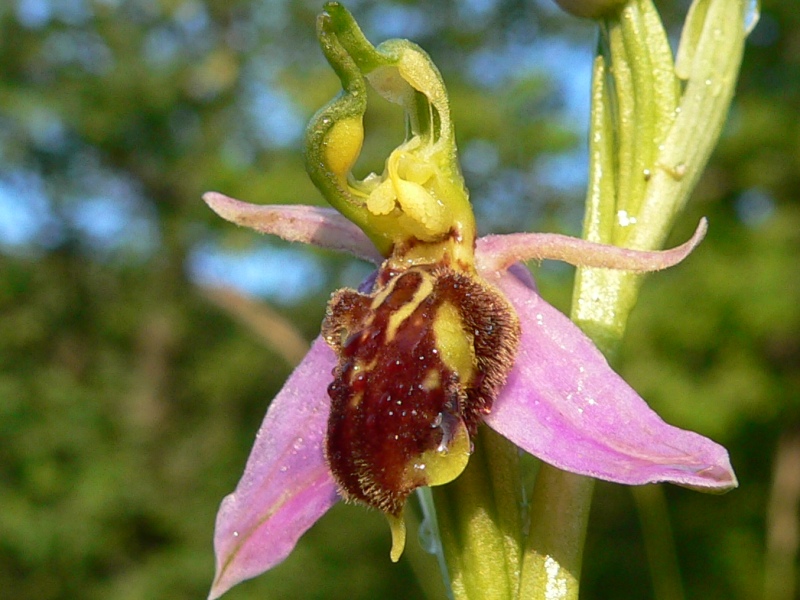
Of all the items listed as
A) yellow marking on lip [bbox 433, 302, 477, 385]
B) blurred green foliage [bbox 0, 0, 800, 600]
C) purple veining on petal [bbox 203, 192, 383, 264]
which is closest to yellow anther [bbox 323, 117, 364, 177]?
purple veining on petal [bbox 203, 192, 383, 264]

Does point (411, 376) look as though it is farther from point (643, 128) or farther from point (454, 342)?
point (643, 128)

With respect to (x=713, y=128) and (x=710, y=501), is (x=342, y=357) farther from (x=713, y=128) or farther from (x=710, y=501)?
(x=710, y=501)

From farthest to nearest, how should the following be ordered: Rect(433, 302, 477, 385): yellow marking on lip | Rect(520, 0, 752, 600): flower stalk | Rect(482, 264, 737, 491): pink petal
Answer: Rect(520, 0, 752, 600): flower stalk, Rect(433, 302, 477, 385): yellow marking on lip, Rect(482, 264, 737, 491): pink petal

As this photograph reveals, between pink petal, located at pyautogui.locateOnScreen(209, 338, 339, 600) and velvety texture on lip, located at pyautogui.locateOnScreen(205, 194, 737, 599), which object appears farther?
pink petal, located at pyautogui.locateOnScreen(209, 338, 339, 600)

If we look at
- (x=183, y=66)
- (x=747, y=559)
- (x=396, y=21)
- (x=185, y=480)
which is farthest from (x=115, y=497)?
(x=396, y=21)

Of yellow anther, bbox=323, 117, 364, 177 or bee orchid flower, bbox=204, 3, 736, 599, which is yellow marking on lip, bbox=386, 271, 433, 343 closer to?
bee orchid flower, bbox=204, 3, 736, 599

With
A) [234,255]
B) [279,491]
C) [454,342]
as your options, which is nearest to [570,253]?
[454,342]

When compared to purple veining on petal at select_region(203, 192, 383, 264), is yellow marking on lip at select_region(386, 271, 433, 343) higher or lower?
higher
